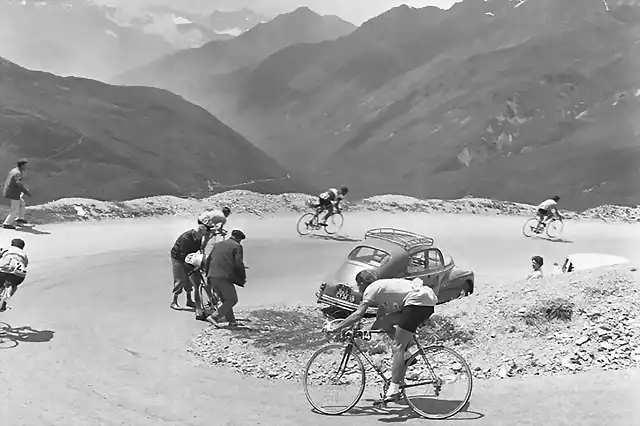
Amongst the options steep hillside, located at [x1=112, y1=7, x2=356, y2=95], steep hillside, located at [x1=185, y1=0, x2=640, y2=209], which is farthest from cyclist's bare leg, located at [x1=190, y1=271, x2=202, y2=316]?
steep hillside, located at [x1=185, y1=0, x2=640, y2=209]

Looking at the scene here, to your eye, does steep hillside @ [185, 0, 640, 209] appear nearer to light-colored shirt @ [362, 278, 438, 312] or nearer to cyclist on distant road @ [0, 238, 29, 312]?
cyclist on distant road @ [0, 238, 29, 312]

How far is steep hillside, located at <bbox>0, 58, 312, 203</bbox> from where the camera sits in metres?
17.6

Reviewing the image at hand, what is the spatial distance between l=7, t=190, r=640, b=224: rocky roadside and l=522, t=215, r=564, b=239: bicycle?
457 centimetres

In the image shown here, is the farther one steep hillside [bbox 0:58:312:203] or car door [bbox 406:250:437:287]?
steep hillside [bbox 0:58:312:203]

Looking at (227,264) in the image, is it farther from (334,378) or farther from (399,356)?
(399,356)

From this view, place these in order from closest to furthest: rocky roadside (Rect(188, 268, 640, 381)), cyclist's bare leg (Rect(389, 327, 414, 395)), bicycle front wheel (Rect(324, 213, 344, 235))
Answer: cyclist's bare leg (Rect(389, 327, 414, 395)), rocky roadside (Rect(188, 268, 640, 381)), bicycle front wheel (Rect(324, 213, 344, 235))

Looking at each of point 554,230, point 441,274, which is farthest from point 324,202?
point 554,230

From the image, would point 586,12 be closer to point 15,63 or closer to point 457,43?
point 457,43

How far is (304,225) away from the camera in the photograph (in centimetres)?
1603

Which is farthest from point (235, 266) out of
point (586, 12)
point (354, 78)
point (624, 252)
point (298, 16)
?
point (586, 12)

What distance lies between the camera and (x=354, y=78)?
3095 centimetres

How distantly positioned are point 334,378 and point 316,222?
33.8ft

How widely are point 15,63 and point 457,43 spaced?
21.1m

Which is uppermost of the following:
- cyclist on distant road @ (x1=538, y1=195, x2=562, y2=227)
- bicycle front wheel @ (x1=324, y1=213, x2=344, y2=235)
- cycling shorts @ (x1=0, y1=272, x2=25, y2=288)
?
cyclist on distant road @ (x1=538, y1=195, x2=562, y2=227)
